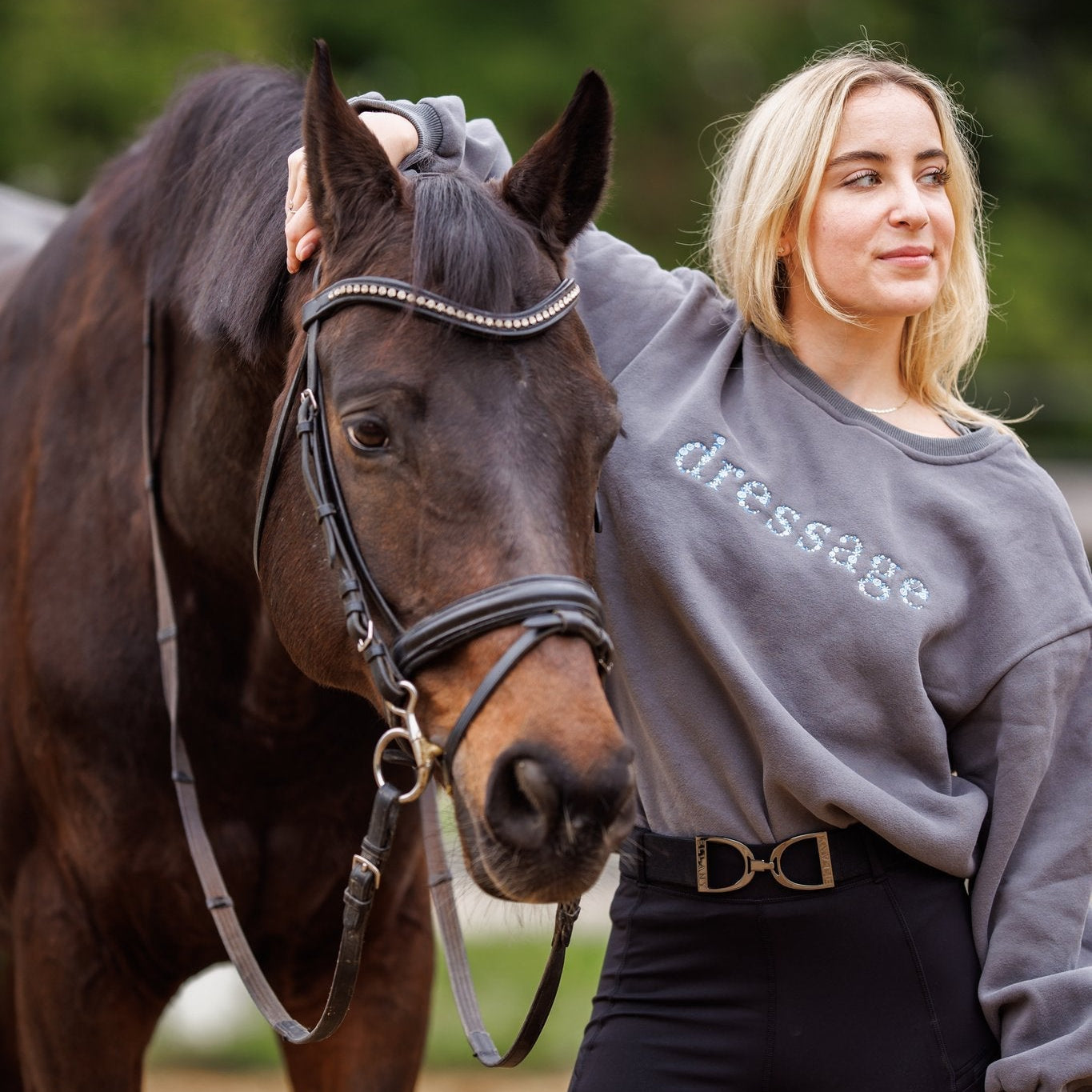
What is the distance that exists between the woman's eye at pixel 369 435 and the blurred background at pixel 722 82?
9387 mm

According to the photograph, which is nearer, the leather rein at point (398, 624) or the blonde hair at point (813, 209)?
the leather rein at point (398, 624)

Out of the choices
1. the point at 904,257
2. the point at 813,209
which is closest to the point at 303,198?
the point at 813,209

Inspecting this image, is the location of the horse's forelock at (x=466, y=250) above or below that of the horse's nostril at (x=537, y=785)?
above

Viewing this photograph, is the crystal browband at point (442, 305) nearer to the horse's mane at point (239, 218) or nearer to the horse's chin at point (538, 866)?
the horse's mane at point (239, 218)

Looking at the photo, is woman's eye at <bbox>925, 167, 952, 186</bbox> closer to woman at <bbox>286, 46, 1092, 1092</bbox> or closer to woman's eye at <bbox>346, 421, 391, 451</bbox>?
woman at <bbox>286, 46, 1092, 1092</bbox>

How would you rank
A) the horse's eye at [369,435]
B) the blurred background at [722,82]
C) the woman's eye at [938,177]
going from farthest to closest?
the blurred background at [722,82]
the woman's eye at [938,177]
the horse's eye at [369,435]

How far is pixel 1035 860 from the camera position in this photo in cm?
214

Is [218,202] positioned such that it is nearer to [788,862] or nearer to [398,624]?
[398,624]

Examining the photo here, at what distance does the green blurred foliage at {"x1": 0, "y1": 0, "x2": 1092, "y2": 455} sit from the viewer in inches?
534

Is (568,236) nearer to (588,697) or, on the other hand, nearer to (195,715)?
(588,697)

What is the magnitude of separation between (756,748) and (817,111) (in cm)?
98

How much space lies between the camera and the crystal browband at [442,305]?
1905 millimetres

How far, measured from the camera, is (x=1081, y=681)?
2215 mm

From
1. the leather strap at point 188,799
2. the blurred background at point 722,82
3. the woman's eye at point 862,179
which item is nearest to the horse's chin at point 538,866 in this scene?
the leather strap at point 188,799
